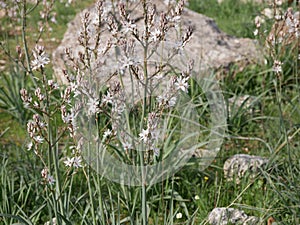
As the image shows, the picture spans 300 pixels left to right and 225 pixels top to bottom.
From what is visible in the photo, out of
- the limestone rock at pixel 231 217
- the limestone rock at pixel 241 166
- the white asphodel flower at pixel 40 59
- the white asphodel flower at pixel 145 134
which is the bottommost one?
the limestone rock at pixel 231 217

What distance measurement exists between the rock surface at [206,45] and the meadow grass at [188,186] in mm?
230

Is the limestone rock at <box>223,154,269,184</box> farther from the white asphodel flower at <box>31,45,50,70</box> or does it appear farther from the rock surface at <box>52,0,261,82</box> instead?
the white asphodel flower at <box>31,45,50,70</box>

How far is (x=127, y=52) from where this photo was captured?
7.18ft

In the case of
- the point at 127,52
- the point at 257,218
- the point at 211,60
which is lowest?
the point at 257,218

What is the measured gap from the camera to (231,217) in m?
3.31

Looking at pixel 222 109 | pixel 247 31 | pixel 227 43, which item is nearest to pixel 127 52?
pixel 222 109

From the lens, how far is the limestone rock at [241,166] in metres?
3.89

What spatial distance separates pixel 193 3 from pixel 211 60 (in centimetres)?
374

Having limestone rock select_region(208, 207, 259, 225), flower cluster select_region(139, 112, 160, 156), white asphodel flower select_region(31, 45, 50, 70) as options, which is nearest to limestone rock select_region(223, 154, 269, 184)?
limestone rock select_region(208, 207, 259, 225)

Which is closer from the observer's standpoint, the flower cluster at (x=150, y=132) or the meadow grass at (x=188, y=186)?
the flower cluster at (x=150, y=132)

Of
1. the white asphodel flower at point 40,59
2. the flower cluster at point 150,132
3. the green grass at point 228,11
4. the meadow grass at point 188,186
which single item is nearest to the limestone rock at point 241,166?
the meadow grass at point 188,186

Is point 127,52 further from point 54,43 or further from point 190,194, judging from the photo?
point 54,43

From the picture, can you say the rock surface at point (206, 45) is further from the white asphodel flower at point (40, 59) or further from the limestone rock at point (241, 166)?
the white asphodel flower at point (40, 59)

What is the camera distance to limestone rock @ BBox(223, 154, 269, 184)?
3891 mm
